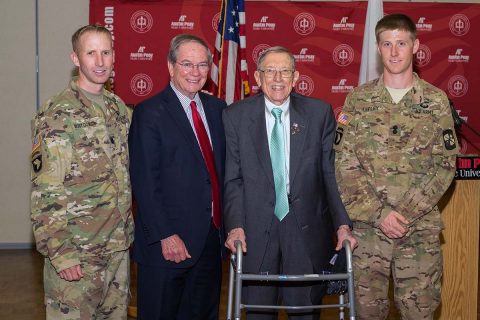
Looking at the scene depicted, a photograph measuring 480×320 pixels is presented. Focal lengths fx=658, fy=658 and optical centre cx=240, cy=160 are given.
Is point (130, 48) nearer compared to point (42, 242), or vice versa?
point (42, 242)

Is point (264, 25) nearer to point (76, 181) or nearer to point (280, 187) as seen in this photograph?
point (280, 187)

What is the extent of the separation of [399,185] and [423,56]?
3850mm

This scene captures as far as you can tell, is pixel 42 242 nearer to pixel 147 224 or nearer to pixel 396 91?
pixel 147 224

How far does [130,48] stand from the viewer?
255 inches

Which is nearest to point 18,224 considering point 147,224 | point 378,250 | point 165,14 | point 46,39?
point 46,39

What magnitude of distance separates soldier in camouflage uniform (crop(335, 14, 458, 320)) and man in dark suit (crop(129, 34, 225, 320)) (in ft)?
2.20

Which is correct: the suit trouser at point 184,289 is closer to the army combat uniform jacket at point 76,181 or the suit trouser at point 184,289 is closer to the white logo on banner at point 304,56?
the army combat uniform jacket at point 76,181

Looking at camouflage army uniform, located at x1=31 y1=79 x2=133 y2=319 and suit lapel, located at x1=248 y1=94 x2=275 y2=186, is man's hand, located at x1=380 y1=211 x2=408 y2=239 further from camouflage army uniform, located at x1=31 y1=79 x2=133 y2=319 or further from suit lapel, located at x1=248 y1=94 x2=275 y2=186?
camouflage army uniform, located at x1=31 y1=79 x2=133 y2=319

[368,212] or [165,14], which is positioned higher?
[165,14]

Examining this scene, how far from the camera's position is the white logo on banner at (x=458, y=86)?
668 centimetres

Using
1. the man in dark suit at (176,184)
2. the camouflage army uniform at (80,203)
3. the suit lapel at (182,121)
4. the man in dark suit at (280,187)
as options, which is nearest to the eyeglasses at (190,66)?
the man in dark suit at (176,184)

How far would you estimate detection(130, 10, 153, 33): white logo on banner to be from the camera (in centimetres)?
644

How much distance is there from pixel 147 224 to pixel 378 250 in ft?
3.69

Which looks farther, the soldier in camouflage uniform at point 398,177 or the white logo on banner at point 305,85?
the white logo on banner at point 305,85
